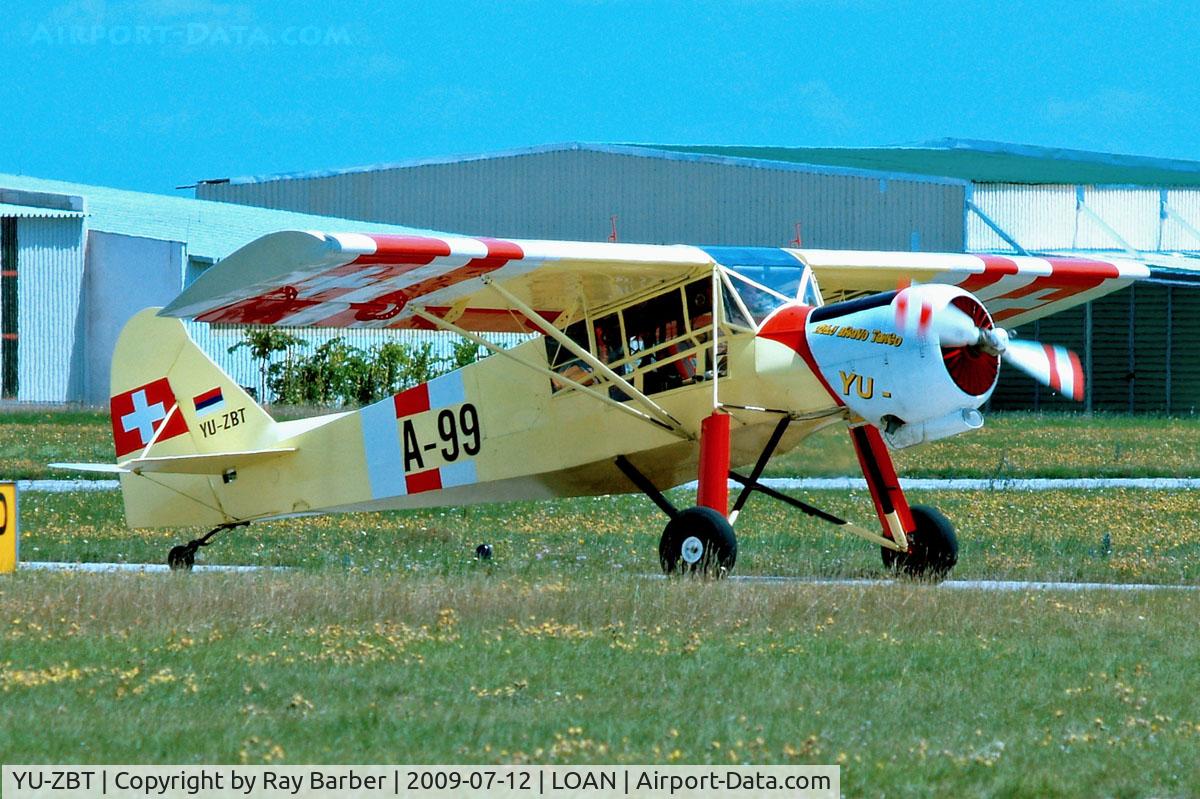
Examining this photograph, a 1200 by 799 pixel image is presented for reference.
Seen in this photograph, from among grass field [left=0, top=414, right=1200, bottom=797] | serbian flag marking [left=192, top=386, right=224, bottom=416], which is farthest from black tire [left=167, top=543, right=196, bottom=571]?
serbian flag marking [left=192, top=386, right=224, bottom=416]

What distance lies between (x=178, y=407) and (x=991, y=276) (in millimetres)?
8053

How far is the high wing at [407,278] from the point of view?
480 inches

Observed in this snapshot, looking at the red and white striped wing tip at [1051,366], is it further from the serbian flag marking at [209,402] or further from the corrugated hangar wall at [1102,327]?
the corrugated hangar wall at [1102,327]

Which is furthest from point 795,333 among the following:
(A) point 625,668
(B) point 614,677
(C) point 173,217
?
(C) point 173,217

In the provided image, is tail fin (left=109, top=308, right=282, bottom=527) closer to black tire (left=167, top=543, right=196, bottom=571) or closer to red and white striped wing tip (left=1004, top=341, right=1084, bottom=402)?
black tire (left=167, top=543, right=196, bottom=571)

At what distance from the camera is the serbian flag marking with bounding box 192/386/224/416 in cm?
1672

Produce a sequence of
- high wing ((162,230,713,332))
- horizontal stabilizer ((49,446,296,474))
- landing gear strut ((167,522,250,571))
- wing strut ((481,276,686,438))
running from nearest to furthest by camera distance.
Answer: high wing ((162,230,713,332)) → wing strut ((481,276,686,438)) → horizontal stabilizer ((49,446,296,474)) → landing gear strut ((167,522,250,571))

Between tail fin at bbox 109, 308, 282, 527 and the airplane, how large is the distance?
22mm

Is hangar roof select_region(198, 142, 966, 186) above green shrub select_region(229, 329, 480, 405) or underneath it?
above

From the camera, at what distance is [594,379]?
14492 mm

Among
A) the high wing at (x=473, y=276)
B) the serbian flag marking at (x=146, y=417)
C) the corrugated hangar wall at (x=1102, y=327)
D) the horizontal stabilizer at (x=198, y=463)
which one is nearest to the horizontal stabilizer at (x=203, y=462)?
the horizontal stabilizer at (x=198, y=463)

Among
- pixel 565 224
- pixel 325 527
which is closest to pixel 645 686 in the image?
pixel 325 527

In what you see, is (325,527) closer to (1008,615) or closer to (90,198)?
(1008,615)

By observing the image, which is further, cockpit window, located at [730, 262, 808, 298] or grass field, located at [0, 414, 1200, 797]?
cockpit window, located at [730, 262, 808, 298]
